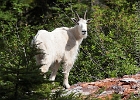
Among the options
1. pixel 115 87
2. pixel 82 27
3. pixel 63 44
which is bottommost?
pixel 115 87

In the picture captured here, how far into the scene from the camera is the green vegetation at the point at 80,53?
159 inches

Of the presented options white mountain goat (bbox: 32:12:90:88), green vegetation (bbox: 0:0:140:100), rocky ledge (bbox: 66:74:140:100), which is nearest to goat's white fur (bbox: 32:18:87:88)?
white mountain goat (bbox: 32:12:90:88)

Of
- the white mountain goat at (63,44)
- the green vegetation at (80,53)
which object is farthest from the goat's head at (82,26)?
the green vegetation at (80,53)

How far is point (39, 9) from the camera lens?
65.5ft

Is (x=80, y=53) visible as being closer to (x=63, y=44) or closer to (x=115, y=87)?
(x=63, y=44)

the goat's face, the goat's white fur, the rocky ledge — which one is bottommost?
the rocky ledge

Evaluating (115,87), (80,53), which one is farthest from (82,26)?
(80,53)

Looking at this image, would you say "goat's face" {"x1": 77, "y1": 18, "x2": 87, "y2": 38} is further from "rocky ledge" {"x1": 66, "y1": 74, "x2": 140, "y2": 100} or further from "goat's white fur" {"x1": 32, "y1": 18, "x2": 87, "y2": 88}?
"rocky ledge" {"x1": 66, "y1": 74, "x2": 140, "y2": 100}

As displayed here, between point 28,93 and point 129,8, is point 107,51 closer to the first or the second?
point 129,8

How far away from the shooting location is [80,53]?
1400 centimetres

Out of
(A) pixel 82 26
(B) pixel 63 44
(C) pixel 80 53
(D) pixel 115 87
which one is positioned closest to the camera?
(D) pixel 115 87

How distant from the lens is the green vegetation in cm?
403

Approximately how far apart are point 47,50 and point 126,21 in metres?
7.13

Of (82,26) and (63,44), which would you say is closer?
(63,44)
